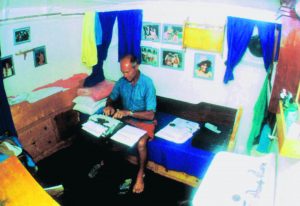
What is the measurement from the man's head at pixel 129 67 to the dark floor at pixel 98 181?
126cm

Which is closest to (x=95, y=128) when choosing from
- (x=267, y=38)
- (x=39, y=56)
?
(x=39, y=56)

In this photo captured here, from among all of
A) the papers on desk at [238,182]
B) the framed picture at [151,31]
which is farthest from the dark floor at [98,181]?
the framed picture at [151,31]

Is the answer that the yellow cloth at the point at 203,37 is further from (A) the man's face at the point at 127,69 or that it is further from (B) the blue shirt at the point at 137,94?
(A) the man's face at the point at 127,69

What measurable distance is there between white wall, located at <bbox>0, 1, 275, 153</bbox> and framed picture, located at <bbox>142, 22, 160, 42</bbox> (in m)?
0.08

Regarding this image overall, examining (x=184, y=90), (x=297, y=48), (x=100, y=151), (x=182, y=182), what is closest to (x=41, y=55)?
(x=100, y=151)

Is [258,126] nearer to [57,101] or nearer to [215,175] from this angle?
[215,175]

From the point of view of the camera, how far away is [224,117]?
4473 millimetres

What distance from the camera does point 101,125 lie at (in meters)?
4.15

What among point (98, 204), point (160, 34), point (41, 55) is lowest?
point (98, 204)

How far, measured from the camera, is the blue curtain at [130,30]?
466 centimetres

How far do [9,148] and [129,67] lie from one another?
73.2 inches

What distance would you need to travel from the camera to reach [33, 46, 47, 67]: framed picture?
459cm

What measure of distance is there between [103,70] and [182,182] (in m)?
2.67

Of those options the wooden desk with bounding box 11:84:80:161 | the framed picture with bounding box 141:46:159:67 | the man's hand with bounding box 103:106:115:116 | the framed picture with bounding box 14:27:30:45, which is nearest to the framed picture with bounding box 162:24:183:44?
the framed picture with bounding box 141:46:159:67
